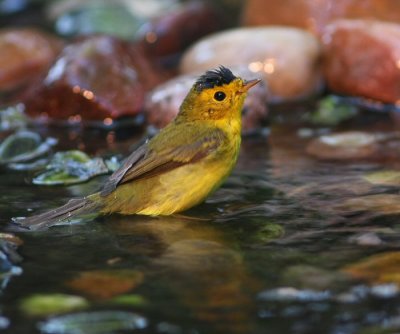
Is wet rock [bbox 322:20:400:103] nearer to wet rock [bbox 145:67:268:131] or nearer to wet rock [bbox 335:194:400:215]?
wet rock [bbox 145:67:268:131]

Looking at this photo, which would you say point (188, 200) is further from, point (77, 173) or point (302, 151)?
point (302, 151)

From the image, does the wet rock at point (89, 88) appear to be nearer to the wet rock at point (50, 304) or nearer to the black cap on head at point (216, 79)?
the black cap on head at point (216, 79)

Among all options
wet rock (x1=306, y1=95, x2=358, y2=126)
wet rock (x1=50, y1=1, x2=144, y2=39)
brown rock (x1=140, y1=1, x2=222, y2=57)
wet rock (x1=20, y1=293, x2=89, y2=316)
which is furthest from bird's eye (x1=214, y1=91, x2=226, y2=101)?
wet rock (x1=50, y1=1, x2=144, y2=39)

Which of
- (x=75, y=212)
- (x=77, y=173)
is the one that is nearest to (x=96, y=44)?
(x=77, y=173)

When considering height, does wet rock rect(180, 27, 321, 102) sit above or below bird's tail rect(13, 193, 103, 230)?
above

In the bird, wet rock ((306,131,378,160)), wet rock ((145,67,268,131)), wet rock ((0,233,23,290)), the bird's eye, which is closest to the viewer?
wet rock ((0,233,23,290))

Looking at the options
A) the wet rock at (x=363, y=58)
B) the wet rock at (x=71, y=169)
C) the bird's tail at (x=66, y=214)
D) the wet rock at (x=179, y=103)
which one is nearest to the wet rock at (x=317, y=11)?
the wet rock at (x=363, y=58)

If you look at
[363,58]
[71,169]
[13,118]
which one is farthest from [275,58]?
[71,169]
